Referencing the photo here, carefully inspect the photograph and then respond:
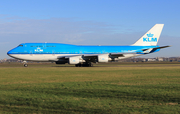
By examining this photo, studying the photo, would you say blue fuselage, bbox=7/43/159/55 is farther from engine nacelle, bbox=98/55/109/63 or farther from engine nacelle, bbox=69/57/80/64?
engine nacelle, bbox=98/55/109/63

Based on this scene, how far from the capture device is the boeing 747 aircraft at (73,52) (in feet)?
137

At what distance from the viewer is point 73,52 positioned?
43.7m

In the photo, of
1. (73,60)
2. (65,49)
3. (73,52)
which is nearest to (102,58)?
(73,60)

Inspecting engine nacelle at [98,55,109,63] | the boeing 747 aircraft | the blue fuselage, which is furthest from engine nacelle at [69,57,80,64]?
engine nacelle at [98,55,109,63]

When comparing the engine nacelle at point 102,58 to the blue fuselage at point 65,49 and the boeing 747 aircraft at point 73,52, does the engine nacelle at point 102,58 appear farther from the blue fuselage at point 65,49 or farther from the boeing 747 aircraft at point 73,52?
the blue fuselage at point 65,49

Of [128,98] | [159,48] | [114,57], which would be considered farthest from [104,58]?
[128,98]

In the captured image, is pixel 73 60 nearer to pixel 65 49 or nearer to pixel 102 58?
pixel 65 49

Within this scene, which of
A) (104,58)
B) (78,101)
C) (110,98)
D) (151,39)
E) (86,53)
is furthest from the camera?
(151,39)

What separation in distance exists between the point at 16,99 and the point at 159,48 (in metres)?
41.0

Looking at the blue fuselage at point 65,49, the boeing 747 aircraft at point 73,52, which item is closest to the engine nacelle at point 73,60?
the boeing 747 aircraft at point 73,52

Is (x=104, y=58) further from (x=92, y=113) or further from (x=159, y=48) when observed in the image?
(x=92, y=113)

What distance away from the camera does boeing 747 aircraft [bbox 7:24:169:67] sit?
137 feet

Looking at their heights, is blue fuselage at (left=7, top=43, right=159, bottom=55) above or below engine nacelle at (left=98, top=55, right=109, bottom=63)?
above

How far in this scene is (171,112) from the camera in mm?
6605
